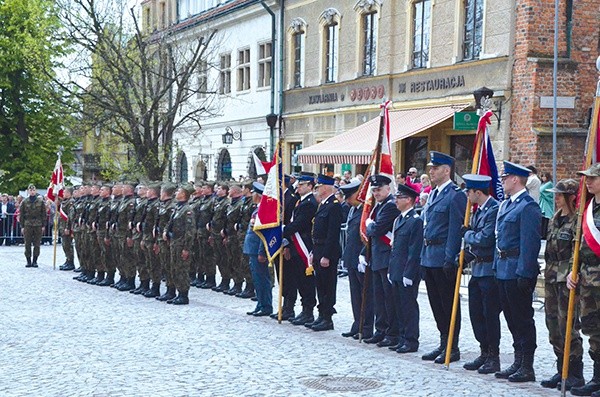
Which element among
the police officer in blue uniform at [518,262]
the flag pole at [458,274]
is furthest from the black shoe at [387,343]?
the police officer in blue uniform at [518,262]

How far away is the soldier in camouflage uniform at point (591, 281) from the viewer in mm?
8609

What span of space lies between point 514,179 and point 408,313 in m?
2.22

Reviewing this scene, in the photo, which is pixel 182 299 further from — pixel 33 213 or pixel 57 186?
pixel 57 186

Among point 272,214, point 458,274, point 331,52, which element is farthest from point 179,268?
point 331,52

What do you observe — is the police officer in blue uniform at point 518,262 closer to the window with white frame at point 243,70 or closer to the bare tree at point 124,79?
the bare tree at point 124,79

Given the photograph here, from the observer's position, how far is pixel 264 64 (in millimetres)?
35906

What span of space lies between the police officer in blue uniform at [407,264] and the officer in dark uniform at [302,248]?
7.27 feet

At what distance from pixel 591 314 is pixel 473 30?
16.2 m

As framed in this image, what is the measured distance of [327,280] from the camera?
13062mm

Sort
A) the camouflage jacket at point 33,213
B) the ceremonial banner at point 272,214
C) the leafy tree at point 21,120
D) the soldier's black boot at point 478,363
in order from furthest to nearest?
the leafy tree at point 21,120
the camouflage jacket at point 33,213
the ceremonial banner at point 272,214
the soldier's black boot at point 478,363

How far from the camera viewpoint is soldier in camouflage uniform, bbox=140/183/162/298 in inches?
656

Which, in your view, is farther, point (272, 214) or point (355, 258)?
point (272, 214)

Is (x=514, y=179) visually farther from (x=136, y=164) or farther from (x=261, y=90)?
(x=261, y=90)

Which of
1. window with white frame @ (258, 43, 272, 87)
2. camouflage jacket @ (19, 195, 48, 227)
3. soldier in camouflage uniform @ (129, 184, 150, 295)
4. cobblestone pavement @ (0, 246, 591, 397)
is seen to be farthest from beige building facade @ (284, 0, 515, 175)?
cobblestone pavement @ (0, 246, 591, 397)
